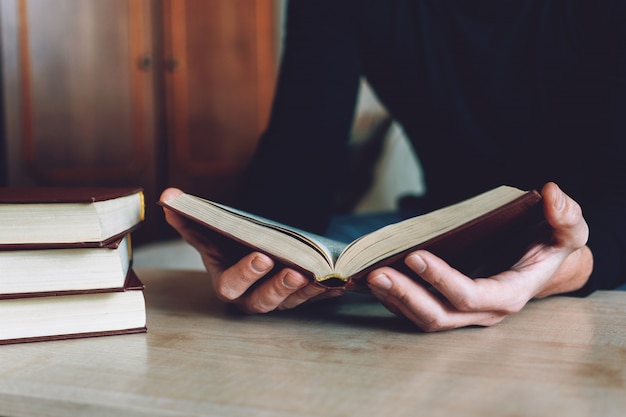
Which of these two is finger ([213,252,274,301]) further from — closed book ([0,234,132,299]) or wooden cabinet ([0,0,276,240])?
wooden cabinet ([0,0,276,240])

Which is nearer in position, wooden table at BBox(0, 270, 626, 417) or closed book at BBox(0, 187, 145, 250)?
wooden table at BBox(0, 270, 626, 417)

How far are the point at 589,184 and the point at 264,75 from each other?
2.59 meters

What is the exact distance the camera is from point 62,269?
54 cm

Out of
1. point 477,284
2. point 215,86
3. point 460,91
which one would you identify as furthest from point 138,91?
point 477,284

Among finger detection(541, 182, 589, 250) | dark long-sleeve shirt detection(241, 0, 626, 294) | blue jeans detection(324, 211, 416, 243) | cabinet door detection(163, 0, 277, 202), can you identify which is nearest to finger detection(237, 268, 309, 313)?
finger detection(541, 182, 589, 250)

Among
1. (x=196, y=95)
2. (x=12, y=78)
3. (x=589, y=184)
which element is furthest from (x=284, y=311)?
(x=196, y=95)

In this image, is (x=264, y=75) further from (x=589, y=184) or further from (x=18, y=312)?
(x=18, y=312)

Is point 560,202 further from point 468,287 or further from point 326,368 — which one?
point 326,368

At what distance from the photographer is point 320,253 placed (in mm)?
541

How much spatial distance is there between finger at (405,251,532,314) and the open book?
0.01 metres

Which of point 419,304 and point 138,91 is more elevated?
point 138,91

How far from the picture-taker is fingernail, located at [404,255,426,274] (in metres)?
0.51

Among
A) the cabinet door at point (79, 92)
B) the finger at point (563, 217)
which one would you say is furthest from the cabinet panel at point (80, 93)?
the finger at point (563, 217)

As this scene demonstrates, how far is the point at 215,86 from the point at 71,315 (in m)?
2.83
